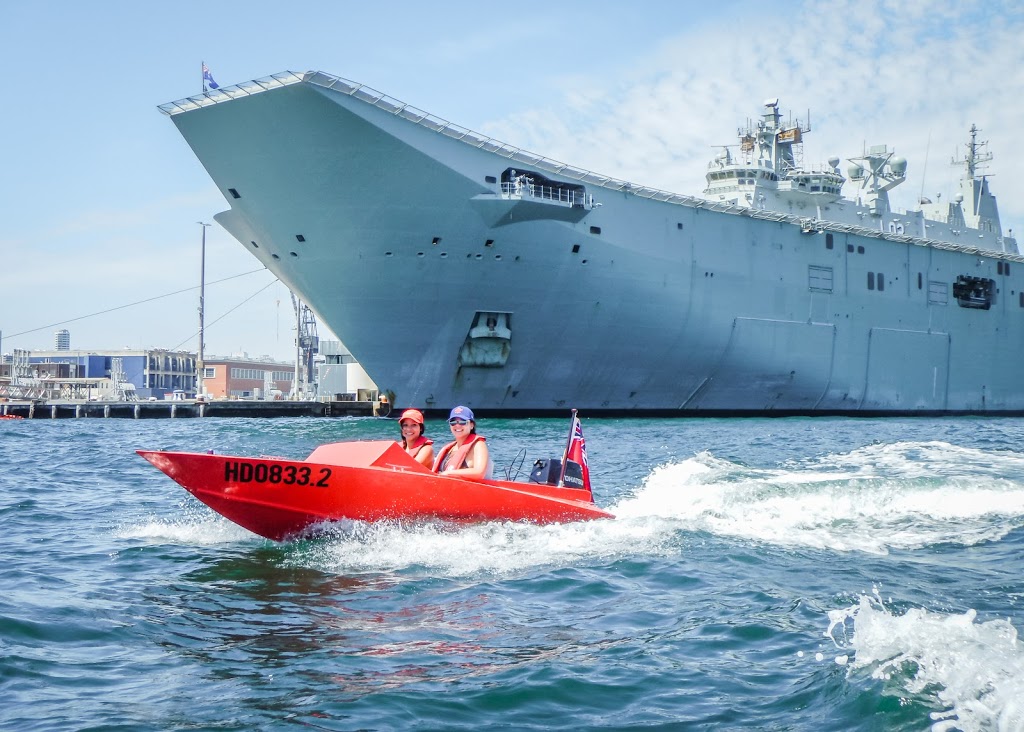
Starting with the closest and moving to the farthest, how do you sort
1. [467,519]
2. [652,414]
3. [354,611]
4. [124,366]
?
[354,611], [467,519], [652,414], [124,366]

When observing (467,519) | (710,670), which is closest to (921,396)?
(467,519)

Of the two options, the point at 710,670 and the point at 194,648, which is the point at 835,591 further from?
the point at 194,648

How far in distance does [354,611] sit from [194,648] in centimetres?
134

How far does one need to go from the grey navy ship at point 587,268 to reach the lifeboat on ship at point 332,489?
18.4m

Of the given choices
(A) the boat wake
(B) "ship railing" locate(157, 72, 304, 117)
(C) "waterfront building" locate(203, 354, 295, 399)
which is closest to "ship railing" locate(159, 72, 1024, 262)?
(B) "ship railing" locate(157, 72, 304, 117)

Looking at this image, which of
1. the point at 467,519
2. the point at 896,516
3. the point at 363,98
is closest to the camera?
the point at 467,519

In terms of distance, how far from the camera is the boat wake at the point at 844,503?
10477 millimetres

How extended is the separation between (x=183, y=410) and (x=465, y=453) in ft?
139

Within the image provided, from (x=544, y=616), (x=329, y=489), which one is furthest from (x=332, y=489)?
(x=544, y=616)

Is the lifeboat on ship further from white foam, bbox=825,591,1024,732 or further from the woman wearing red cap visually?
white foam, bbox=825,591,1024,732

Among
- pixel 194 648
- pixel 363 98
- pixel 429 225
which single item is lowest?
pixel 194 648

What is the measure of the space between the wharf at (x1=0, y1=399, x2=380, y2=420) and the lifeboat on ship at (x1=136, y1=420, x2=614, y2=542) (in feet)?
122

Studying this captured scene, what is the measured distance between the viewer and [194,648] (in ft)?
20.7

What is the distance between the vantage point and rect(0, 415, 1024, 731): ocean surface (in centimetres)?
507
